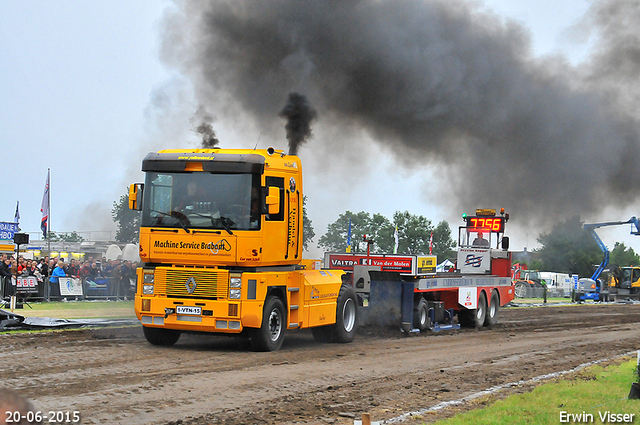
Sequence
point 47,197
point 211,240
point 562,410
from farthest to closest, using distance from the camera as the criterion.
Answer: point 47,197 < point 211,240 < point 562,410

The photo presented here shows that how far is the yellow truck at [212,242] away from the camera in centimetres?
1213

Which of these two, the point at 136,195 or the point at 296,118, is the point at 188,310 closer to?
the point at 136,195

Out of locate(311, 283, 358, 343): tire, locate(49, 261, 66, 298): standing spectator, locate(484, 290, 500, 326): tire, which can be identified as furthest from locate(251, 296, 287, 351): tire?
locate(49, 261, 66, 298): standing spectator

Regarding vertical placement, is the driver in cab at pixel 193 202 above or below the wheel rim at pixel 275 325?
above

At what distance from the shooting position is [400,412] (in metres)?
7.74

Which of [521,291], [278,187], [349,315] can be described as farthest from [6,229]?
[521,291]

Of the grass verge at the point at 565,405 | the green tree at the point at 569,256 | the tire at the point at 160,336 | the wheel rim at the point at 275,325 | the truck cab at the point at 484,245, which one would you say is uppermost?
the green tree at the point at 569,256

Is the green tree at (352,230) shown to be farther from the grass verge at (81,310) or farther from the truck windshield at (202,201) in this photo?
the truck windshield at (202,201)

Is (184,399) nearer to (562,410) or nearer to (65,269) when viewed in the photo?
(562,410)

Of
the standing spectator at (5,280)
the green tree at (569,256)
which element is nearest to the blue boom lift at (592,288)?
the standing spectator at (5,280)

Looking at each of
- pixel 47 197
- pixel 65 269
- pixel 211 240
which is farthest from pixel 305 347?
pixel 47 197

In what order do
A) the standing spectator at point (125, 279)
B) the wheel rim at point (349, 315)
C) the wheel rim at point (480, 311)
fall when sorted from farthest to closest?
the standing spectator at point (125, 279) → the wheel rim at point (480, 311) → the wheel rim at point (349, 315)

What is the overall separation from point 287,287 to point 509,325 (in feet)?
34.7

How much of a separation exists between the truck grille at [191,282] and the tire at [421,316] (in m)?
6.55
